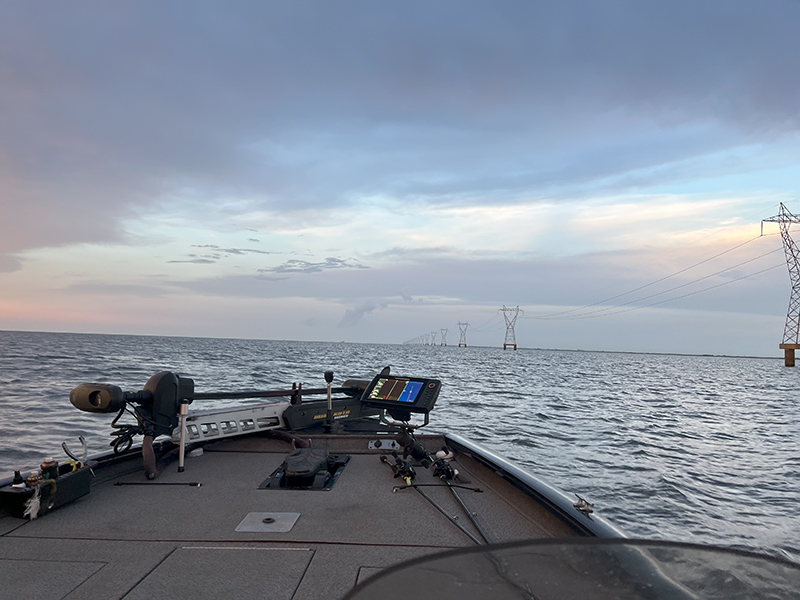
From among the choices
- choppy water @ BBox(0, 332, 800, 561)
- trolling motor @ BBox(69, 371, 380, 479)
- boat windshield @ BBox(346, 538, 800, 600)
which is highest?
boat windshield @ BBox(346, 538, 800, 600)

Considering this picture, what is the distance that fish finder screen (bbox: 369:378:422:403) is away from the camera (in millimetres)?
5531

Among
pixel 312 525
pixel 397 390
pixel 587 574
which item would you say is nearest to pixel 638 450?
pixel 397 390

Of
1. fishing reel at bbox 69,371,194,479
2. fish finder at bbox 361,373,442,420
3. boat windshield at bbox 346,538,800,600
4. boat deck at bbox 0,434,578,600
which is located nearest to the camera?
boat windshield at bbox 346,538,800,600

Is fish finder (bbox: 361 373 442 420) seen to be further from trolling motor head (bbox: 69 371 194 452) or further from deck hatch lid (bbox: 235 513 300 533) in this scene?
trolling motor head (bbox: 69 371 194 452)

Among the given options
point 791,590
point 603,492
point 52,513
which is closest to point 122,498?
point 52,513

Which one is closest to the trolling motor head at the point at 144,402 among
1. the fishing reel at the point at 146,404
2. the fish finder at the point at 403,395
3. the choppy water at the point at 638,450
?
the fishing reel at the point at 146,404

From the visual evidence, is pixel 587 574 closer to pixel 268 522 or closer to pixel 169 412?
pixel 268 522

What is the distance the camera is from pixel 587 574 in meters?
0.95

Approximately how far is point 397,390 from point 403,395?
145 millimetres

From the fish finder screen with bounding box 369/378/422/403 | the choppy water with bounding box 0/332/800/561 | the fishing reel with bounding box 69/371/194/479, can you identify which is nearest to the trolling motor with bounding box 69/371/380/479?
the fishing reel with bounding box 69/371/194/479

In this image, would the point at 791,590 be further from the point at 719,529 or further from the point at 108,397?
the point at 719,529

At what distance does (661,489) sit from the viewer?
959 centimetres

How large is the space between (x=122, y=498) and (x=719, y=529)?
26.9 feet

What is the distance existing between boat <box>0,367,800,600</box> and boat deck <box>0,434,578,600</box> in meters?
0.01
